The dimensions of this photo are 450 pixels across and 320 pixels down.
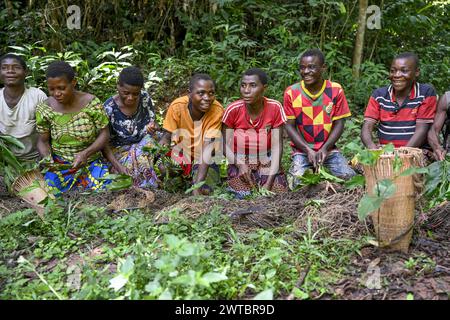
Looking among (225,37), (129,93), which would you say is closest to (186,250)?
(129,93)

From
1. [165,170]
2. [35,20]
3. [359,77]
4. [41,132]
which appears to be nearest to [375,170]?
[165,170]

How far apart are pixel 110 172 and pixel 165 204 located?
859 millimetres

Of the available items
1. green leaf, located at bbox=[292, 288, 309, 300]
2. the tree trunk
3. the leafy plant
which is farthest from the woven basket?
the tree trunk

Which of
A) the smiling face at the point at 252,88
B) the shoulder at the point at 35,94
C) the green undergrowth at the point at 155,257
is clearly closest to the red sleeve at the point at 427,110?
the smiling face at the point at 252,88

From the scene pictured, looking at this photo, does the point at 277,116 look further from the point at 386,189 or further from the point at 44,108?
the point at 44,108

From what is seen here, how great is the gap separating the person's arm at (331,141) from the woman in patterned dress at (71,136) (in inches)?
80.1

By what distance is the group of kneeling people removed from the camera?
465 centimetres

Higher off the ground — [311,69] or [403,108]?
[311,69]

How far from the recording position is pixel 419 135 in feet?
15.2

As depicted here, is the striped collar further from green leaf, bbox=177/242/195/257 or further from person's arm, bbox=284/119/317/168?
green leaf, bbox=177/242/195/257

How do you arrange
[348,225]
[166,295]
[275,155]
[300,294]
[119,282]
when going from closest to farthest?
[166,295]
[119,282]
[300,294]
[348,225]
[275,155]

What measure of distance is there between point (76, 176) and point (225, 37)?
3.76 m

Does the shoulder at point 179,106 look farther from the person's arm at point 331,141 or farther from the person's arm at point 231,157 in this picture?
the person's arm at point 331,141
